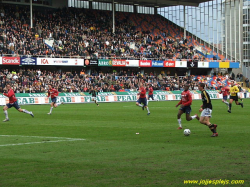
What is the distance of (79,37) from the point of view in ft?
205

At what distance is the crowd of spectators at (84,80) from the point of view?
51.3 m

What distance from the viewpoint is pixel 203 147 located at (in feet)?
45.3

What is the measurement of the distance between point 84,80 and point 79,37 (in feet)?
27.4

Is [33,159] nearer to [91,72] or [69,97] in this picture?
[69,97]

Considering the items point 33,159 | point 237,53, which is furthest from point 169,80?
point 33,159

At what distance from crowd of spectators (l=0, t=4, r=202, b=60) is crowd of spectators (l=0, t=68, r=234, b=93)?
8.62 ft

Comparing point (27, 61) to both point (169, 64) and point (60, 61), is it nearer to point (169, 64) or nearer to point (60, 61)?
point (60, 61)

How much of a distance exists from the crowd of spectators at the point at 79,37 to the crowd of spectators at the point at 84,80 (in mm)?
2627

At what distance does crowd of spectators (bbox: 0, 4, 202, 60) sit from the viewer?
56.2 m

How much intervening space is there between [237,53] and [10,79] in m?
44.1

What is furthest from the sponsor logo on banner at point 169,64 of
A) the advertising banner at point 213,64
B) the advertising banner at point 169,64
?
the advertising banner at point 213,64

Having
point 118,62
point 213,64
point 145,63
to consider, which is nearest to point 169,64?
point 145,63

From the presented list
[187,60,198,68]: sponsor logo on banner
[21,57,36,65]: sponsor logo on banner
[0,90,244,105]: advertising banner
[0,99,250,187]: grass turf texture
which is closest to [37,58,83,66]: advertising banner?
[21,57,36,65]: sponsor logo on banner

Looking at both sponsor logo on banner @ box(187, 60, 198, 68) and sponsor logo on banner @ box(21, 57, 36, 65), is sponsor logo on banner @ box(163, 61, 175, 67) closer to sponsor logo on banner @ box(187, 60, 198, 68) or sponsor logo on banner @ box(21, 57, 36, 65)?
sponsor logo on banner @ box(187, 60, 198, 68)
